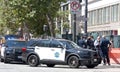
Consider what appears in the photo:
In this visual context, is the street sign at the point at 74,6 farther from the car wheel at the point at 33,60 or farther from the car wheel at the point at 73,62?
the car wheel at the point at 33,60

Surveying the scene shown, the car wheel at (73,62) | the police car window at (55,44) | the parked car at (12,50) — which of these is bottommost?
the car wheel at (73,62)

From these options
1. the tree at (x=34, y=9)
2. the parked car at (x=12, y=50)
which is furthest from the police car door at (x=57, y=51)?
the tree at (x=34, y=9)

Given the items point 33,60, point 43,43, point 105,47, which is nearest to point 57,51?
point 43,43

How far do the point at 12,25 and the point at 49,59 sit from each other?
2881 centimetres

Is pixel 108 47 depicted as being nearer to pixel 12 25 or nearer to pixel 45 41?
pixel 45 41

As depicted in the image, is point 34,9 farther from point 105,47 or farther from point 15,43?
point 105,47

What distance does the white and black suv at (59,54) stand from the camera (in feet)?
80.1

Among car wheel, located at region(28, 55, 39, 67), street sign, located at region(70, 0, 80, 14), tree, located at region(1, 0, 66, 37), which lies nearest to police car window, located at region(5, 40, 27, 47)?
car wheel, located at region(28, 55, 39, 67)

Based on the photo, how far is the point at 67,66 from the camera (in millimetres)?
26984

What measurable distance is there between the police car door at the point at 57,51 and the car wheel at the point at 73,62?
1.59ft

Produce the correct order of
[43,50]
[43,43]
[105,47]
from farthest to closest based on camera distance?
[105,47]
[43,43]
[43,50]

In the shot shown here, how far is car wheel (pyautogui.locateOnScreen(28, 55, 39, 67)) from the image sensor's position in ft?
84.4

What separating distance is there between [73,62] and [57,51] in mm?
1193

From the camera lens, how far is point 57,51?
992 inches
